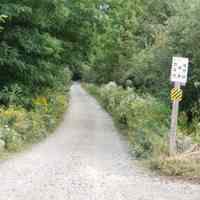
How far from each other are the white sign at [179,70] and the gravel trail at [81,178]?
2429 mm

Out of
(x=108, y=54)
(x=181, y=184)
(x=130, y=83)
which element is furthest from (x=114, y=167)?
(x=108, y=54)

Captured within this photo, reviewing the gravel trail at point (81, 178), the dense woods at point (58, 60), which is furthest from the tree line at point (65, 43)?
the gravel trail at point (81, 178)

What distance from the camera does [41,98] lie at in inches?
770

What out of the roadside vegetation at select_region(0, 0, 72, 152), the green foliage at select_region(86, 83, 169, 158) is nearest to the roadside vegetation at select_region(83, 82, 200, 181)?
the green foliage at select_region(86, 83, 169, 158)

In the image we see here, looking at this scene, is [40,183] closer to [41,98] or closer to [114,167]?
[114,167]

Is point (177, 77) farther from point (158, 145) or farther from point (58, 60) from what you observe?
point (58, 60)

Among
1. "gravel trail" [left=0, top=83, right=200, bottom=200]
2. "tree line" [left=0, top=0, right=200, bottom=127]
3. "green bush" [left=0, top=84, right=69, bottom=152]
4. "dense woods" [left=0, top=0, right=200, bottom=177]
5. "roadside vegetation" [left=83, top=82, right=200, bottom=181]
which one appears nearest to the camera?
"gravel trail" [left=0, top=83, right=200, bottom=200]

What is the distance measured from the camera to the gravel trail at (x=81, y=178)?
7.62 m

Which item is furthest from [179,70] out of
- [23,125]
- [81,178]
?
[23,125]

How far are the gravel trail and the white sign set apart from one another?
2.43 metres

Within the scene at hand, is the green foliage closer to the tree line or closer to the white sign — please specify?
the tree line

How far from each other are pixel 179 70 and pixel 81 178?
3.61m

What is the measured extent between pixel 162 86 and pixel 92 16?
486 centimetres

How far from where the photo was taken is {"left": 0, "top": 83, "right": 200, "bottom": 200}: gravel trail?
7.62m
